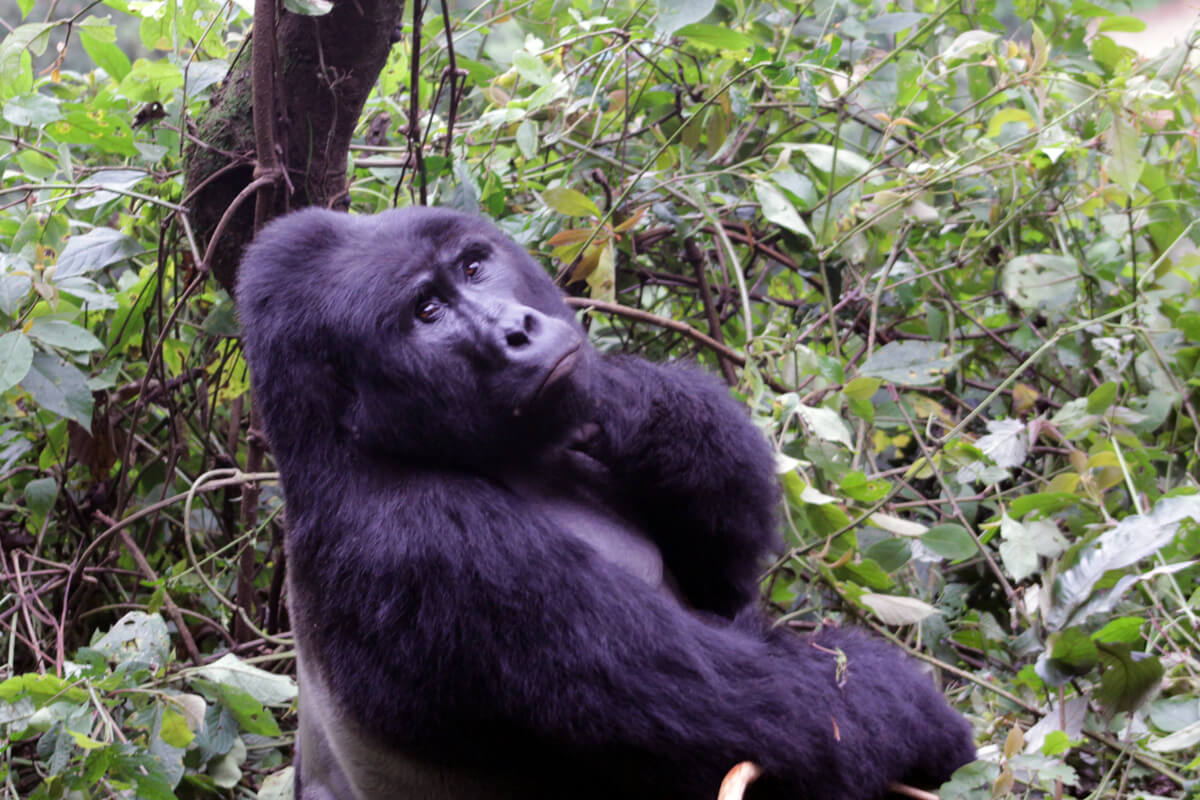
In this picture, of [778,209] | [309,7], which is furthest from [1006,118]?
[309,7]

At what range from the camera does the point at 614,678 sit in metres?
1.72

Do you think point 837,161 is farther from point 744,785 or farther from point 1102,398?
point 744,785

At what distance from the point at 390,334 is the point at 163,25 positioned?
140 centimetres

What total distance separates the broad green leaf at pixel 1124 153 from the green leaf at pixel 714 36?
0.90 meters

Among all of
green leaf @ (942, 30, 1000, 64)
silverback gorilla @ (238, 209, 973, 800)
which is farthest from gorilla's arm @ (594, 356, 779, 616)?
green leaf @ (942, 30, 1000, 64)

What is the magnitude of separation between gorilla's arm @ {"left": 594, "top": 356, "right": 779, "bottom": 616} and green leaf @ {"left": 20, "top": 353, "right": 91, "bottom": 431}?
1.32m

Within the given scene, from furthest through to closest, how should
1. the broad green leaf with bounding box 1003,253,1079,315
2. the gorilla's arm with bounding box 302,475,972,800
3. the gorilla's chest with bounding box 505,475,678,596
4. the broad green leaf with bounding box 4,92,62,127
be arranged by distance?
the broad green leaf with bounding box 1003,253,1079,315
the broad green leaf with bounding box 4,92,62,127
the gorilla's chest with bounding box 505,475,678,596
the gorilla's arm with bounding box 302,475,972,800

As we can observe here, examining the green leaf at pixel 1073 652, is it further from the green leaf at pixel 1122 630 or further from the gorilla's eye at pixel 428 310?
the gorilla's eye at pixel 428 310

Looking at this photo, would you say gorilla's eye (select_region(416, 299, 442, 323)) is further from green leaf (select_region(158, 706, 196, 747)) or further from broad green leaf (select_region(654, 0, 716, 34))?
green leaf (select_region(158, 706, 196, 747))

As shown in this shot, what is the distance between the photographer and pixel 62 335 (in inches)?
102

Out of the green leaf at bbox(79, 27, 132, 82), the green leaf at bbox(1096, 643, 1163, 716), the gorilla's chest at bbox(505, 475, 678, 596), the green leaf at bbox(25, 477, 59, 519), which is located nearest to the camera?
the green leaf at bbox(1096, 643, 1163, 716)

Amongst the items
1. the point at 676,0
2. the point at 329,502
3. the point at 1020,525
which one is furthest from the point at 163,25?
the point at 1020,525

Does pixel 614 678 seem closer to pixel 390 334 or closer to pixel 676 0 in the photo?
pixel 390 334

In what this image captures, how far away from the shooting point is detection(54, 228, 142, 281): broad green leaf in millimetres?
2691
